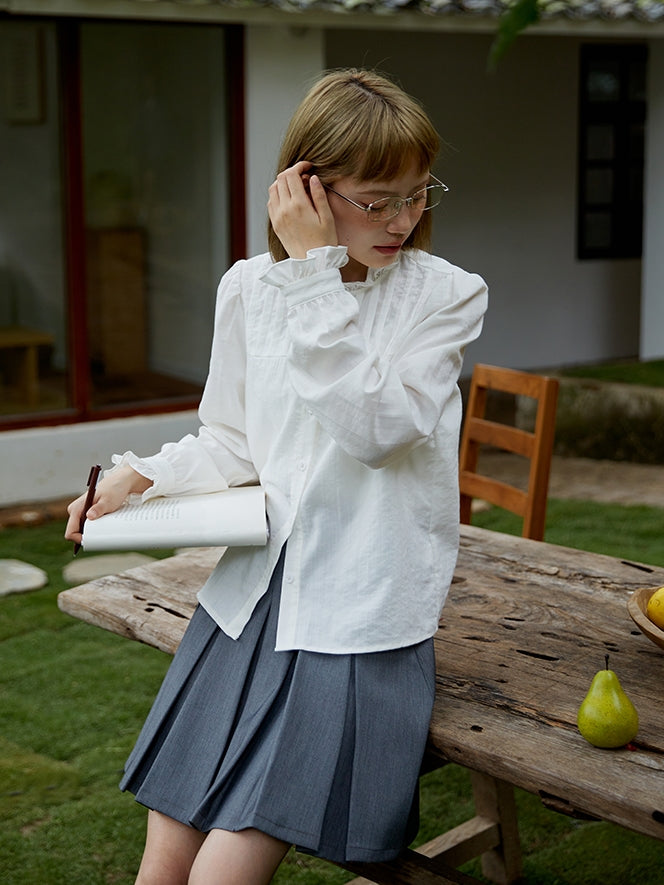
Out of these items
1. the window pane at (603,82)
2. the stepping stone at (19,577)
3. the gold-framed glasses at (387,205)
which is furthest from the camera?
the window pane at (603,82)

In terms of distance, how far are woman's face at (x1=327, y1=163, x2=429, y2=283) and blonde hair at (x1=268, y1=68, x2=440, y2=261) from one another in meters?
0.01

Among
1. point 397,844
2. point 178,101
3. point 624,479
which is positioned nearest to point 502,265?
point 624,479

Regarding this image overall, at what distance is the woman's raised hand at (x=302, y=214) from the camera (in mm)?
1918

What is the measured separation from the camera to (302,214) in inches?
75.7

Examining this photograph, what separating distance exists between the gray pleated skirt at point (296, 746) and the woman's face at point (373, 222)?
1.82ft

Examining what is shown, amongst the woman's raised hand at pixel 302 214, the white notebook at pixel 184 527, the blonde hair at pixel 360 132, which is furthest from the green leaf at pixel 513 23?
the white notebook at pixel 184 527

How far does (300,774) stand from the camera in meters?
1.85

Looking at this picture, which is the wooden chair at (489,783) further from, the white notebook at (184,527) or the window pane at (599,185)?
the window pane at (599,185)

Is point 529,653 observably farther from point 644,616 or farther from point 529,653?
point 644,616

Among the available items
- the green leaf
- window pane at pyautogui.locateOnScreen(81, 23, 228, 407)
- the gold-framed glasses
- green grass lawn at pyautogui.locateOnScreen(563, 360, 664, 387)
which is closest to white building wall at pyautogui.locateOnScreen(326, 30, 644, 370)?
green grass lawn at pyautogui.locateOnScreen(563, 360, 664, 387)

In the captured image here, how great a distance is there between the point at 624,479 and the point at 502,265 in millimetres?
3274

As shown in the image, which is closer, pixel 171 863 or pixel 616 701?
pixel 616 701

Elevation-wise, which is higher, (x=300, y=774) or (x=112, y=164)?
(x=112, y=164)

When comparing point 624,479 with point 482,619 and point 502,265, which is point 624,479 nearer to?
point 502,265
